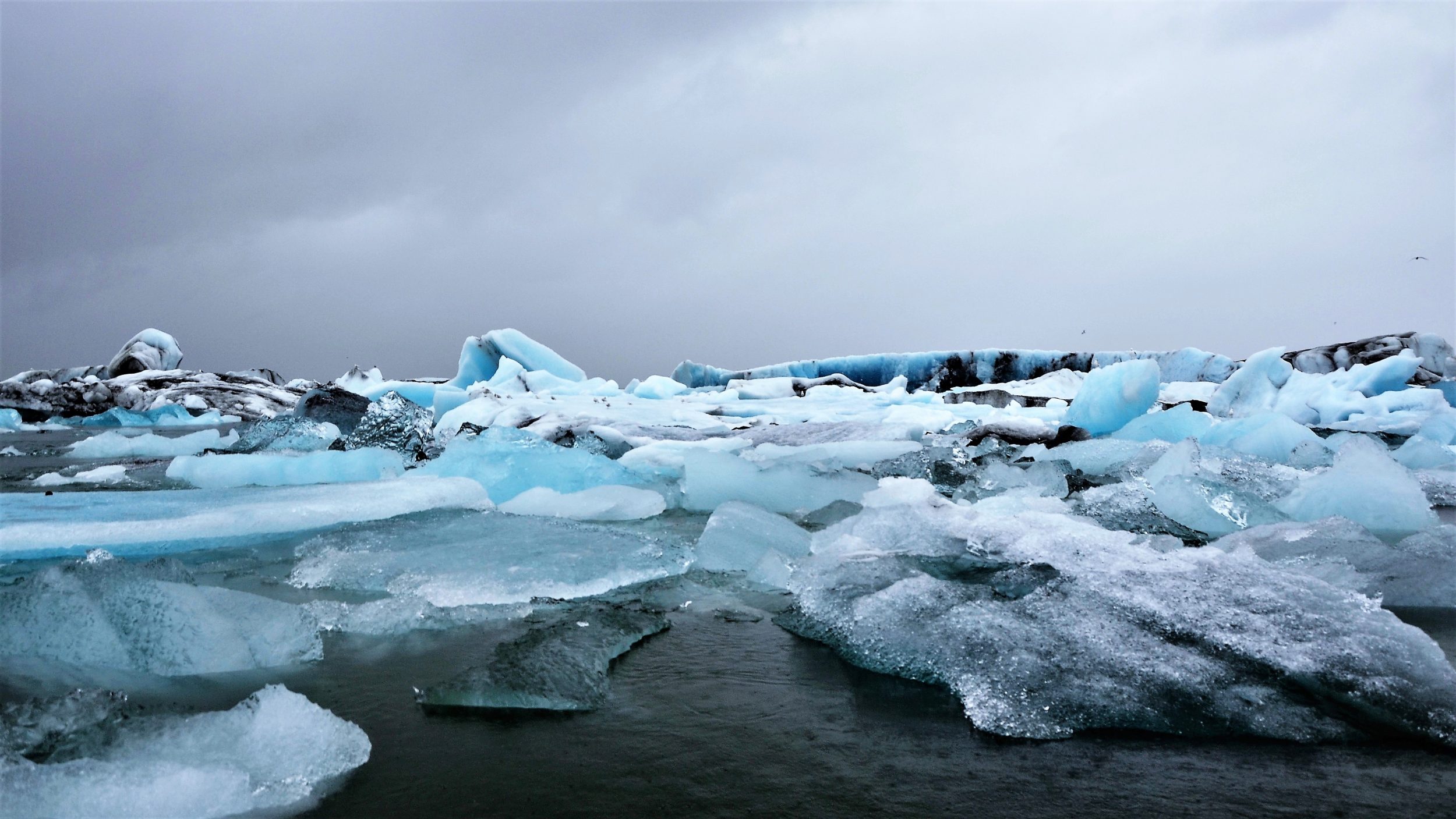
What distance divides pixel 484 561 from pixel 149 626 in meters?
0.78

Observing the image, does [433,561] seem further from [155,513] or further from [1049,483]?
[1049,483]

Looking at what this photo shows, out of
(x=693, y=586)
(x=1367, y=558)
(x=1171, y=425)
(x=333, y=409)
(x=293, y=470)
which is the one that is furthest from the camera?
(x=333, y=409)

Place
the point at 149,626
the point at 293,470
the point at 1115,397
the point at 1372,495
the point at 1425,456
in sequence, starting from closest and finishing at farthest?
the point at 149,626 → the point at 1372,495 → the point at 293,470 → the point at 1425,456 → the point at 1115,397

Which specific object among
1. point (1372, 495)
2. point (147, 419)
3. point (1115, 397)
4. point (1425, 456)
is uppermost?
point (1115, 397)

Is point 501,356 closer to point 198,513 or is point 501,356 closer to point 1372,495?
point 198,513

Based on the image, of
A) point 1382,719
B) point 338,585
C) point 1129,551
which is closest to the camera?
point 1382,719

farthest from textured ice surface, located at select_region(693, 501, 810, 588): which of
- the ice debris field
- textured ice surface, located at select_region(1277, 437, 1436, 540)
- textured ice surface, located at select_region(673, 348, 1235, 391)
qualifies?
textured ice surface, located at select_region(673, 348, 1235, 391)

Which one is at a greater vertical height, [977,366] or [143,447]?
[977,366]

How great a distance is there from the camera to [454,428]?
6848mm

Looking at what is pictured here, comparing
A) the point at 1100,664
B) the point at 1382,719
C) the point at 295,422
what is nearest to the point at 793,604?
the point at 1100,664

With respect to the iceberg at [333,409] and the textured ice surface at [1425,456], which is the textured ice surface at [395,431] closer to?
the iceberg at [333,409]

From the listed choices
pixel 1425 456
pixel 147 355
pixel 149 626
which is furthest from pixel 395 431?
pixel 147 355

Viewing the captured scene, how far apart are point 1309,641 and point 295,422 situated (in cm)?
654

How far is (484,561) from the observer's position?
2123 millimetres
